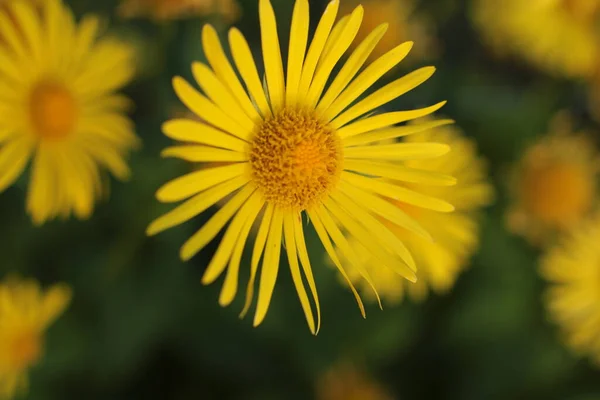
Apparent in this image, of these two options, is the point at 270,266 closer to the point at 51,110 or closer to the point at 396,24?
the point at 51,110

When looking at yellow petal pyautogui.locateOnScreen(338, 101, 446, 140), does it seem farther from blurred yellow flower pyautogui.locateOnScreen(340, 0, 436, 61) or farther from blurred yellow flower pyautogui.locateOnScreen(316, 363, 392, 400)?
blurred yellow flower pyautogui.locateOnScreen(316, 363, 392, 400)

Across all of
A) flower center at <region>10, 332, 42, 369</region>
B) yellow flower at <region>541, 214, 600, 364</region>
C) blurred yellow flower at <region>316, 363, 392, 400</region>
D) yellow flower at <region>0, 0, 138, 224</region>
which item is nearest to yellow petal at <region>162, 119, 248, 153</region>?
yellow flower at <region>0, 0, 138, 224</region>

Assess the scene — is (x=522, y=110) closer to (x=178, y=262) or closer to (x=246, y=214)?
(x=178, y=262)

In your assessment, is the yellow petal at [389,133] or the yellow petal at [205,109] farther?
the yellow petal at [389,133]

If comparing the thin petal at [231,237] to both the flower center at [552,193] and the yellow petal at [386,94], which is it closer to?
the yellow petal at [386,94]

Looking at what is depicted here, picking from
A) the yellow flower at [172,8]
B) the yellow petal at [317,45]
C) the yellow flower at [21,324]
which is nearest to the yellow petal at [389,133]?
the yellow petal at [317,45]

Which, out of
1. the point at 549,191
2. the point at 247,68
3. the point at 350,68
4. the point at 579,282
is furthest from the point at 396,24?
the point at 247,68

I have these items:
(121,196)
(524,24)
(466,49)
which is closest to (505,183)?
(524,24)
